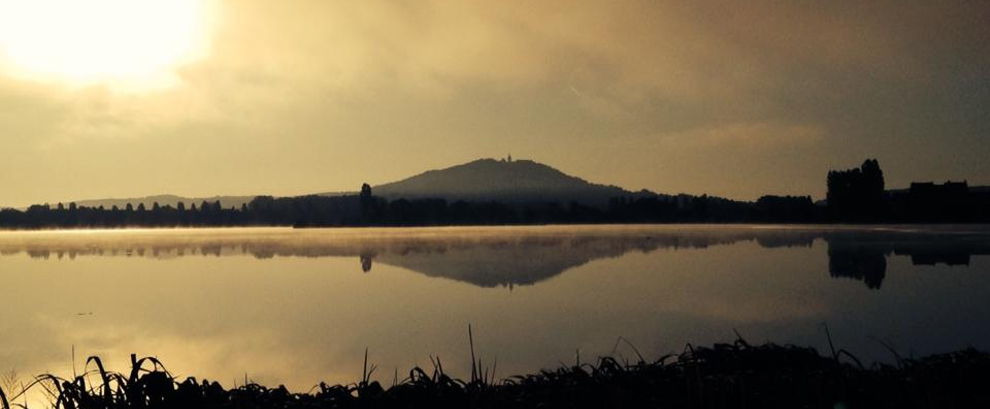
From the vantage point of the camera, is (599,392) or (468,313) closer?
(599,392)

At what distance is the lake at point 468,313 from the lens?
19625mm

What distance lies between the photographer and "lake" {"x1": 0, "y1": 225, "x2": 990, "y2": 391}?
1962cm

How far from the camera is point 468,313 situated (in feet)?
91.5

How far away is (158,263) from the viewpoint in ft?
205

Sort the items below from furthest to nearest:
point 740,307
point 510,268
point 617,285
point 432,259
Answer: point 432,259 < point 510,268 < point 617,285 < point 740,307

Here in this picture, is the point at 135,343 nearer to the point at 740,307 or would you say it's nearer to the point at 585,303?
the point at 585,303

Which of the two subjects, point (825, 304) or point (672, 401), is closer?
point (672, 401)

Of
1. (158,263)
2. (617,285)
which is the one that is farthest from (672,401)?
(158,263)

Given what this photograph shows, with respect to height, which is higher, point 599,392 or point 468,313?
point 599,392

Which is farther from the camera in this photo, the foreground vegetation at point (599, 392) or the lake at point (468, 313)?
the lake at point (468, 313)

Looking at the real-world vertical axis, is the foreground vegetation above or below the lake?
above

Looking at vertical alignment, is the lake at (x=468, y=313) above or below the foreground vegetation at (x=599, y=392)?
below

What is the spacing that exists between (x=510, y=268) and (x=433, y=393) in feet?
137

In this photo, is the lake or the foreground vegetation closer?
the foreground vegetation
